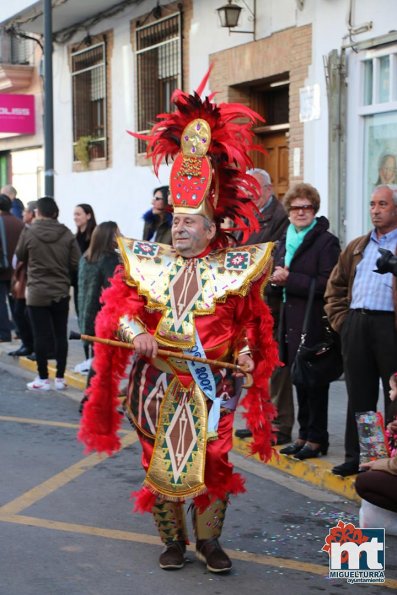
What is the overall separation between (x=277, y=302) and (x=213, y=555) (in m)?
2.96

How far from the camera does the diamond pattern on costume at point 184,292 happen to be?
5.04 m

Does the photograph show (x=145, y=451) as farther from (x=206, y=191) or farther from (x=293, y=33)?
(x=293, y=33)

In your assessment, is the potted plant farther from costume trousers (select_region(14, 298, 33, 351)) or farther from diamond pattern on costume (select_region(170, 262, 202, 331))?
diamond pattern on costume (select_region(170, 262, 202, 331))

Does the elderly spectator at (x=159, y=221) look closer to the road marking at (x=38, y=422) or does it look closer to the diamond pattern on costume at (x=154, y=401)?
the road marking at (x=38, y=422)

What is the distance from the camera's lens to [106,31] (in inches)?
690

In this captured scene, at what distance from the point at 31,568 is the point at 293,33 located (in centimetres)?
887

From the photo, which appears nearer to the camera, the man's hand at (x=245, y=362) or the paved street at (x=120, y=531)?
the paved street at (x=120, y=531)

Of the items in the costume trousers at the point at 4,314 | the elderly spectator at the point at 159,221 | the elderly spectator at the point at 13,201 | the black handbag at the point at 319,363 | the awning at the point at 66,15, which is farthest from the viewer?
the awning at the point at 66,15

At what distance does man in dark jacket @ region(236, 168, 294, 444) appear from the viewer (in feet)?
25.0

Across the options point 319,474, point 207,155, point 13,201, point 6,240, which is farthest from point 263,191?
point 13,201

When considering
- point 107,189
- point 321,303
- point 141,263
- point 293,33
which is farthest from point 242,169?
point 107,189

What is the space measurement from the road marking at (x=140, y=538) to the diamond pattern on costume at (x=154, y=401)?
783mm

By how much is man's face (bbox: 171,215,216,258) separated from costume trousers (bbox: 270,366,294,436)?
2702 mm

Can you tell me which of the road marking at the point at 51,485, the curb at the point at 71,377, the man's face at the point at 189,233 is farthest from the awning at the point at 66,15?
the man's face at the point at 189,233
